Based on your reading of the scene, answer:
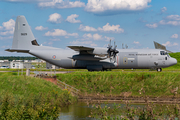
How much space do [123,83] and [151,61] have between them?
7.01m

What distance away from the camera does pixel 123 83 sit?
113 feet

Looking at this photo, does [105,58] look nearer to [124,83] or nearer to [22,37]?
[124,83]

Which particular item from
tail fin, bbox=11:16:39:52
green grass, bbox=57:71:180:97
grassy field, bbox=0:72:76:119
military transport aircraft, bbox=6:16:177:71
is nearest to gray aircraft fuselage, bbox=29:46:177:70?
military transport aircraft, bbox=6:16:177:71

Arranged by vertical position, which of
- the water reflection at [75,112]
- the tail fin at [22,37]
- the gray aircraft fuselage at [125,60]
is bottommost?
the water reflection at [75,112]

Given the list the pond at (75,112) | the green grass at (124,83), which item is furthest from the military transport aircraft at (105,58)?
the pond at (75,112)

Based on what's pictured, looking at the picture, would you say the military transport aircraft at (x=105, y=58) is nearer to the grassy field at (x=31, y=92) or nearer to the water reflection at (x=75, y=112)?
the grassy field at (x=31, y=92)

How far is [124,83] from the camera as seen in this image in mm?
34500

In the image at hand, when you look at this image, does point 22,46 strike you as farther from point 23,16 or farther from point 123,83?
point 123,83

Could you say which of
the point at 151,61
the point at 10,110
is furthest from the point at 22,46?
the point at 10,110

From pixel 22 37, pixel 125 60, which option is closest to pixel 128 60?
pixel 125 60

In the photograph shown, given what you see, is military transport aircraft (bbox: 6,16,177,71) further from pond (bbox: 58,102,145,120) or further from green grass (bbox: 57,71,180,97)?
pond (bbox: 58,102,145,120)

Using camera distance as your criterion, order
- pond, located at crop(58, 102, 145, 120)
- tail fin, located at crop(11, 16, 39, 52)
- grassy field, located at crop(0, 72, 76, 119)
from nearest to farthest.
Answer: pond, located at crop(58, 102, 145, 120) < grassy field, located at crop(0, 72, 76, 119) < tail fin, located at crop(11, 16, 39, 52)

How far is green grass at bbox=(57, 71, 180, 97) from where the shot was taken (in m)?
33.3

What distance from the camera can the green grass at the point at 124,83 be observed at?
33.3m
